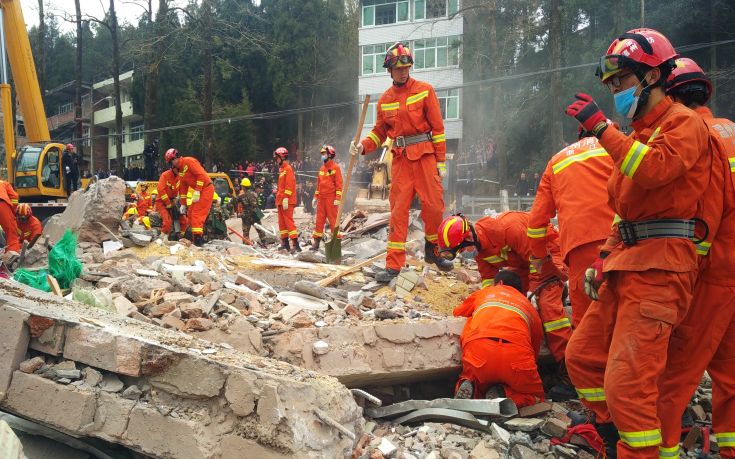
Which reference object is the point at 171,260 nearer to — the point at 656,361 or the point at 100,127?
the point at 656,361

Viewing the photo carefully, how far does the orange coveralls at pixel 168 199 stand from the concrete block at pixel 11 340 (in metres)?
7.85

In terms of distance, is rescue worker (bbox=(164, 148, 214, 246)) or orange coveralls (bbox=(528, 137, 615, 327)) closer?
orange coveralls (bbox=(528, 137, 615, 327))

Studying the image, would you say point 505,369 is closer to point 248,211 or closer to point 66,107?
point 248,211

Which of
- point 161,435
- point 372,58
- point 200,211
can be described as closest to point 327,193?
point 200,211

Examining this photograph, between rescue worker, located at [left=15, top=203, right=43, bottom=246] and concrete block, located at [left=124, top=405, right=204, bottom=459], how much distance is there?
7.45 meters

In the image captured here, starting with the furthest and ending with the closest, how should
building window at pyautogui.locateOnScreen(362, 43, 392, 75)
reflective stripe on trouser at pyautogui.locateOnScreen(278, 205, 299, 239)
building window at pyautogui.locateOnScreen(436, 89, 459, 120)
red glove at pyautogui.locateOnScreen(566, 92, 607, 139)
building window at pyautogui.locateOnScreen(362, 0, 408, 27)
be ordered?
building window at pyautogui.locateOnScreen(362, 43, 392, 75) → building window at pyautogui.locateOnScreen(362, 0, 408, 27) → building window at pyautogui.locateOnScreen(436, 89, 459, 120) → reflective stripe on trouser at pyautogui.locateOnScreen(278, 205, 299, 239) → red glove at pyautogui.locateOnScreen(566, 92, 607, 139)

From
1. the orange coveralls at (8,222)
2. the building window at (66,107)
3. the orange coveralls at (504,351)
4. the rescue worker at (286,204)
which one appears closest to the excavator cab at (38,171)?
the orange coveralls at (8,222)

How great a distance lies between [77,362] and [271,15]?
3365 centimetres

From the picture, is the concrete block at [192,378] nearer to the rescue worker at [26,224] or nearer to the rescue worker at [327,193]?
the rescue worker at [26,224]

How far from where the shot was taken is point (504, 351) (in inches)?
160

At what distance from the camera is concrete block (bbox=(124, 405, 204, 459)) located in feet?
9.18

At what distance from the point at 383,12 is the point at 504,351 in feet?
97.8

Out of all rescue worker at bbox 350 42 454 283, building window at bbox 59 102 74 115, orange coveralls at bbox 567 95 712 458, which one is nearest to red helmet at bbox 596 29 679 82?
orange coveralls at bbox 567 95 712 458

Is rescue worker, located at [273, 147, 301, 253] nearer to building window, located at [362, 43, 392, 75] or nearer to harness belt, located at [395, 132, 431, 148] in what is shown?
harness belt, located at [395, 132, 431, 148]
